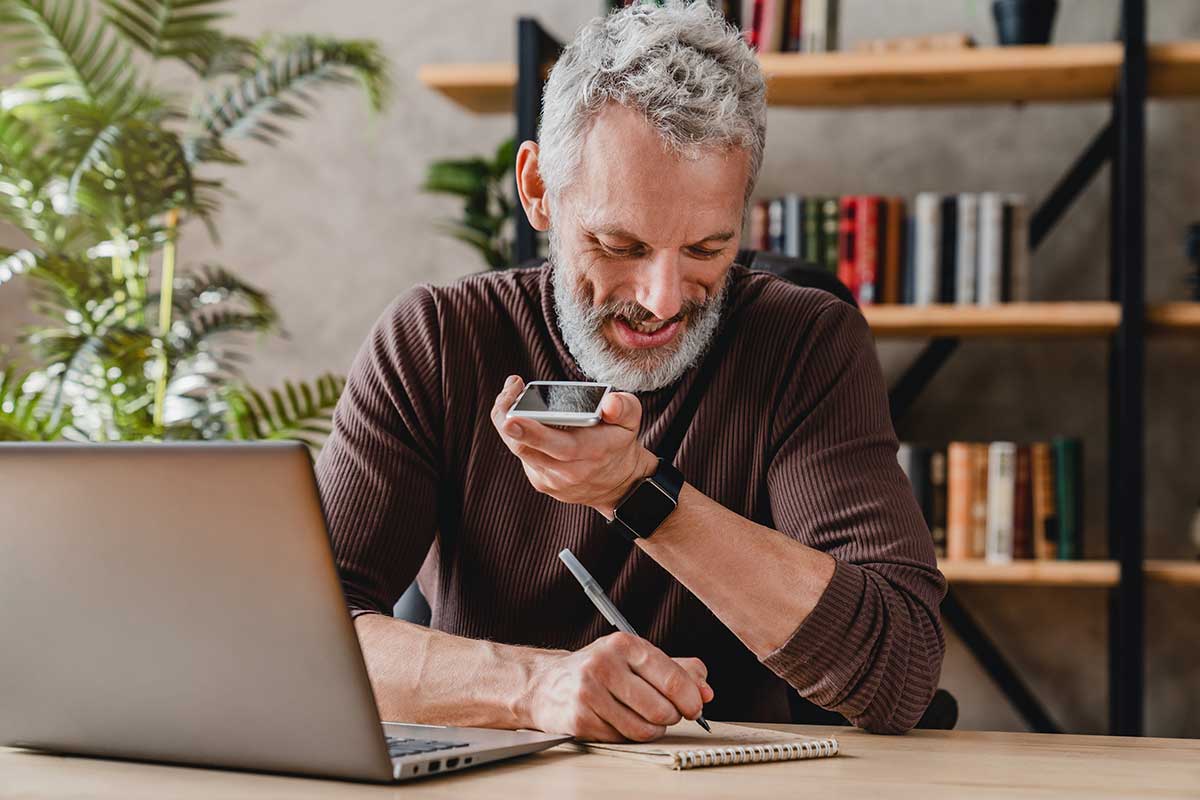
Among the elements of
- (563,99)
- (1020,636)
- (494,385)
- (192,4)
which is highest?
(192,4)

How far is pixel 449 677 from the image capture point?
0.97 metres

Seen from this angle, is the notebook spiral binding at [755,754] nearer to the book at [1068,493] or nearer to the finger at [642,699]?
the finger at [642,699]

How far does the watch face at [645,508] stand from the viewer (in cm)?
98

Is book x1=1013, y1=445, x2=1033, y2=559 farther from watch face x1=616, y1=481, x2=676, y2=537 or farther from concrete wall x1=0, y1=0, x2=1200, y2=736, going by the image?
watch face x1=616, y1=481, x2=676, y2=537

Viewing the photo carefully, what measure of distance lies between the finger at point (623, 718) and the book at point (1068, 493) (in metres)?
1.72

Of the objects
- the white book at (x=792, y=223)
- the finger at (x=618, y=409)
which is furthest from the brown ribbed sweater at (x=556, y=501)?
the white book at (x=792, y=223)

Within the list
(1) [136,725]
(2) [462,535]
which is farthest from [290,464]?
(2) [462,535]

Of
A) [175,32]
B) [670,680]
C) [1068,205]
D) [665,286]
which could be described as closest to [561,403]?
[670,680]

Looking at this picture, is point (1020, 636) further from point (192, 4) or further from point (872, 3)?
point (192, 4)

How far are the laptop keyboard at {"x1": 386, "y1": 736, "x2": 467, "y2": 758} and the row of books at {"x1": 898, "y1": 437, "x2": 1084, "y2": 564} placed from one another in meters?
1.71

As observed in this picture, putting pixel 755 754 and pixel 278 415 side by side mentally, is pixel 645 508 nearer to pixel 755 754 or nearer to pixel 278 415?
pixel 755 754

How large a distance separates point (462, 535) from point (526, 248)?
1.20 meters

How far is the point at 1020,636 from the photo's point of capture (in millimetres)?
2627

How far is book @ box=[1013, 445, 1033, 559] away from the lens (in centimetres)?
237
